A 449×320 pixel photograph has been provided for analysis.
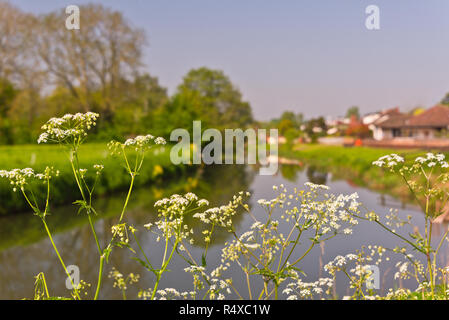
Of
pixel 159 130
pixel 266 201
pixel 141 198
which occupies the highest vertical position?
pixel 159 130

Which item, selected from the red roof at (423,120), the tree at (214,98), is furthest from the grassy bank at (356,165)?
the red roof at (423,120)

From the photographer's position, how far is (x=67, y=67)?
37.0 feet

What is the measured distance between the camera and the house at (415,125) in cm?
1877

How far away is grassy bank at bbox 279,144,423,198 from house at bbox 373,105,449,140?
290cm

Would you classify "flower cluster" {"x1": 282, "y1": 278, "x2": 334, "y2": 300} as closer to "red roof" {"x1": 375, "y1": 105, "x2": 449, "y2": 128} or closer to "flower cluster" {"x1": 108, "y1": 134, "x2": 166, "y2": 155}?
"flower cluster" {"x1": 108, "y1": 134, "x2": 166, "y2": 155}

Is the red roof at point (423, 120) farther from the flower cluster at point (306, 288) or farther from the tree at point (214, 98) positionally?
the flower cluster at point (306, 288)

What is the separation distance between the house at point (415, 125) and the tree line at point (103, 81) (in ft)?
30.8

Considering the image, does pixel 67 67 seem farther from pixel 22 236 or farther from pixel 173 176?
pixel 22 236

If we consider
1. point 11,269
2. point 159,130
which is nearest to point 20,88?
point 159,130

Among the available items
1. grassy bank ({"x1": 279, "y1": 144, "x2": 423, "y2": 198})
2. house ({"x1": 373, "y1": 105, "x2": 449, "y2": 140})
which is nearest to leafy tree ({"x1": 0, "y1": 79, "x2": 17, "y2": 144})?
grassy bank ({"x1": 279, "y1": 144, "x2": 423, "y2": 198})

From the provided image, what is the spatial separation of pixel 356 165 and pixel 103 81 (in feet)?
31.4

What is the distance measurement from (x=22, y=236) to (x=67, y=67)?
5.35 m

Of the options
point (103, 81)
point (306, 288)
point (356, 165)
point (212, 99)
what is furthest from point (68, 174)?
point (356, 165)

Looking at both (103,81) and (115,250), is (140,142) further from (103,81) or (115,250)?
(103,81)
